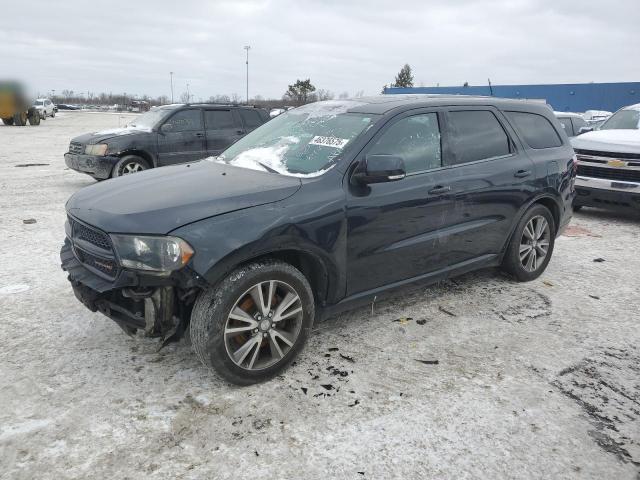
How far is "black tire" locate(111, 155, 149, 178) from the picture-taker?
8.89 metres

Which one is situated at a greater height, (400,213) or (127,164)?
(400,213)

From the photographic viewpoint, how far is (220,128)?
1018cm

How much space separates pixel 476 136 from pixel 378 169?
1.50m

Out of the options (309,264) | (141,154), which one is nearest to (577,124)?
(141,154)

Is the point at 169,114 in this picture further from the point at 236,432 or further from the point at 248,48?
the point at 248,48

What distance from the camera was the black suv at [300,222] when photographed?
9.25 ft

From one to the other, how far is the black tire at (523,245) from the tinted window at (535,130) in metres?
0.65

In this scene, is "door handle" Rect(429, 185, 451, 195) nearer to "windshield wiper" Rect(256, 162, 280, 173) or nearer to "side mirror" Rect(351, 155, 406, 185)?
"side mirror" Rect(351, 155, 406, 185)

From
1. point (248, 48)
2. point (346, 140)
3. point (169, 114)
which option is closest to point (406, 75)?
point (248, 48)

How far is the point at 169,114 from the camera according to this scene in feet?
31.6

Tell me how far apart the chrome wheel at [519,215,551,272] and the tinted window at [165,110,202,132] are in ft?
23.2

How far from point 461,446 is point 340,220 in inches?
59.7

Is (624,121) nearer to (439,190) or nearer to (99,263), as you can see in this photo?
(439,190)

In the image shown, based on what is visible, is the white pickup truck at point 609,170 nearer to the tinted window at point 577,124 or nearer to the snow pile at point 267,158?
the tinted window at point 577,124
